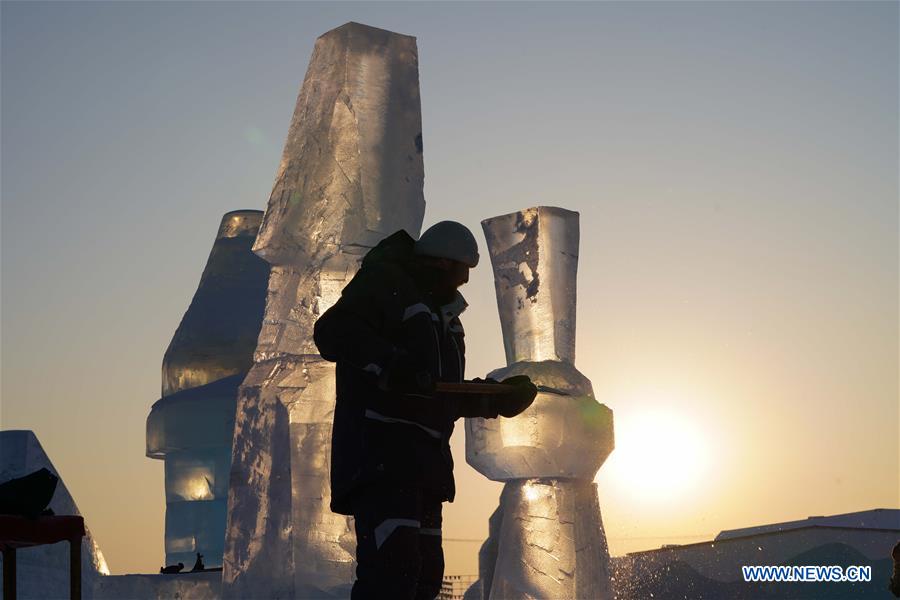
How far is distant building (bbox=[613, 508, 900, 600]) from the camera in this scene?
12.3 metres

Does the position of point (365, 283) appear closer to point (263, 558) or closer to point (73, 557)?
point (73, 557)

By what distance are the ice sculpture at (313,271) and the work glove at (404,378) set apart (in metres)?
4.35

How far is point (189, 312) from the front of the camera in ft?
74.4

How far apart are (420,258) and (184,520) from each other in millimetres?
18362

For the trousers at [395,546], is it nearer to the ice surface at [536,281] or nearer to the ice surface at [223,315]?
the ice surface at [536,281]

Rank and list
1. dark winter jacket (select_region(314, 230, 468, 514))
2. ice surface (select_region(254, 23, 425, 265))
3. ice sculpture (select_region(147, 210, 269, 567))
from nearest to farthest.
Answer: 1. dark winter jacket (select_region(314, 230, 468, 514))
2. ice surface (select_region(254, 23, 425, 265))
3. ice sculpture (select_region(147, 210, 269, 567))

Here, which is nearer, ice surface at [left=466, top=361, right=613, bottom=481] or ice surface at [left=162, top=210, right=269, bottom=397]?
ice surface at [left=466, top=361, right=613, bottom=481]

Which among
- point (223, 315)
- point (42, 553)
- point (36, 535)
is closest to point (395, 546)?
point (36, 535)

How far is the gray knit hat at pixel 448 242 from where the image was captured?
15.8ft

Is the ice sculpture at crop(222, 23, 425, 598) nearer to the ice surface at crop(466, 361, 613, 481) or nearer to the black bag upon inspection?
the ice surface at crop(466, 361, 613, 481)

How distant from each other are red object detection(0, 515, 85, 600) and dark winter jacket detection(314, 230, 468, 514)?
119 centimetres

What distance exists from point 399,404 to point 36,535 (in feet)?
4.93

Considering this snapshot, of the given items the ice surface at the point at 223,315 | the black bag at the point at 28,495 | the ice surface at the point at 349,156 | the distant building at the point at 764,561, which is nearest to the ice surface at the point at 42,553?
the ice surface at the point at 349,156

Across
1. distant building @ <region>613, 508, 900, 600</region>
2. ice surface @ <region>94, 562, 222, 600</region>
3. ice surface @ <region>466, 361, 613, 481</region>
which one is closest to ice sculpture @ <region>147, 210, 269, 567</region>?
ice surface @ <region>94, 562, 222, 600</region>
